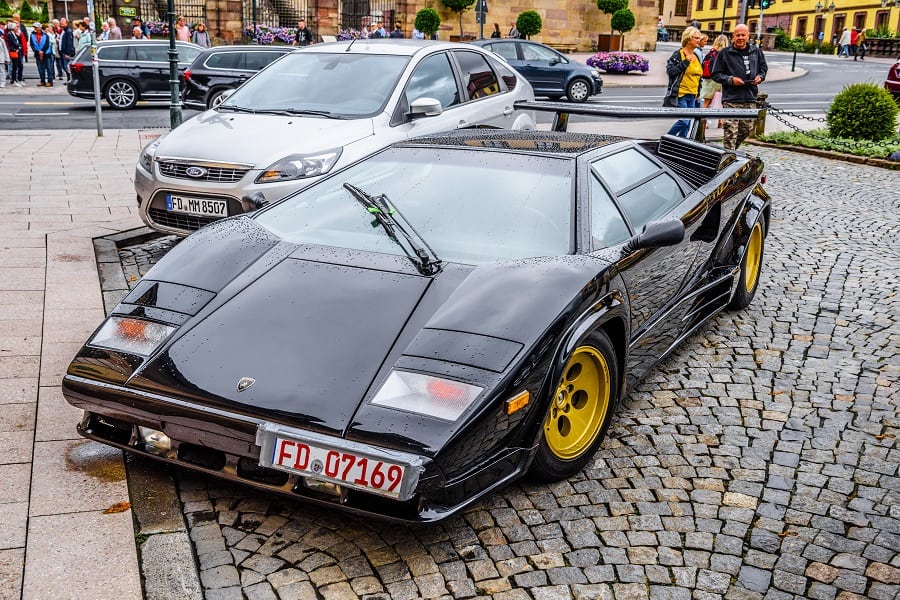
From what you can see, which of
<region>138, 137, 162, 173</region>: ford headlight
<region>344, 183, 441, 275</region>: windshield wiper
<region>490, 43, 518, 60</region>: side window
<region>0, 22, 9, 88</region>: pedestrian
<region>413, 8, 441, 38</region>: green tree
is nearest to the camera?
<region>344, 183, 441, 275</region>: windshield wiper

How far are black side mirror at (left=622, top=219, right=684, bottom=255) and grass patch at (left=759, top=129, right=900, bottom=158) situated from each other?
10196 millimetres

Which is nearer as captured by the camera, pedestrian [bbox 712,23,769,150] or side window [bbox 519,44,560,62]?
pedestrian [bbox 712,23,769,150]

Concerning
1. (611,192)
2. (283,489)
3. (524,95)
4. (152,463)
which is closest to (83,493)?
(152,463)

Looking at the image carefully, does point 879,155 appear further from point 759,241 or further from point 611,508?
point 611,508

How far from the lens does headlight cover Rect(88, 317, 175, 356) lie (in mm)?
3461

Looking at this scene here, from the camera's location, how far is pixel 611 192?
430 cm

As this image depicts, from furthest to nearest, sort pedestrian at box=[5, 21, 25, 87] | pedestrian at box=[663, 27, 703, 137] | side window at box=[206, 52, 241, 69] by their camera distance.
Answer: pedestrian at box=[5, 21, 25, 87] → side window at box=[206, 52, 241, 69] → pedestrian at box=[663, 27, 703, 137]

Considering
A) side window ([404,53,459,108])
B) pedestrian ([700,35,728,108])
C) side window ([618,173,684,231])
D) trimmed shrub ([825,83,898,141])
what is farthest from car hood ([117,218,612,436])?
trimmed shrub ([825,83,898,141])

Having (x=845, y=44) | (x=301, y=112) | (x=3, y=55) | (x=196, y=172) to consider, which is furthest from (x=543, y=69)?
(x=845, y=44)

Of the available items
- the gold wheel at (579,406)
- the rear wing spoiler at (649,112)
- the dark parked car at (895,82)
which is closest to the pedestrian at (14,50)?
the dark parked car at (895,82)

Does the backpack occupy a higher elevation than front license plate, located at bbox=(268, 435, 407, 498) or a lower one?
higher

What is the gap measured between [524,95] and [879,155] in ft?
19.8

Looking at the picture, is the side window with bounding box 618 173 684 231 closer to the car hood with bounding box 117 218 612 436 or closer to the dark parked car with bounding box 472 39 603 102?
the car hood with bounding box 117 218 612 436

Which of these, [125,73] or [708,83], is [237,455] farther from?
[125,73]
